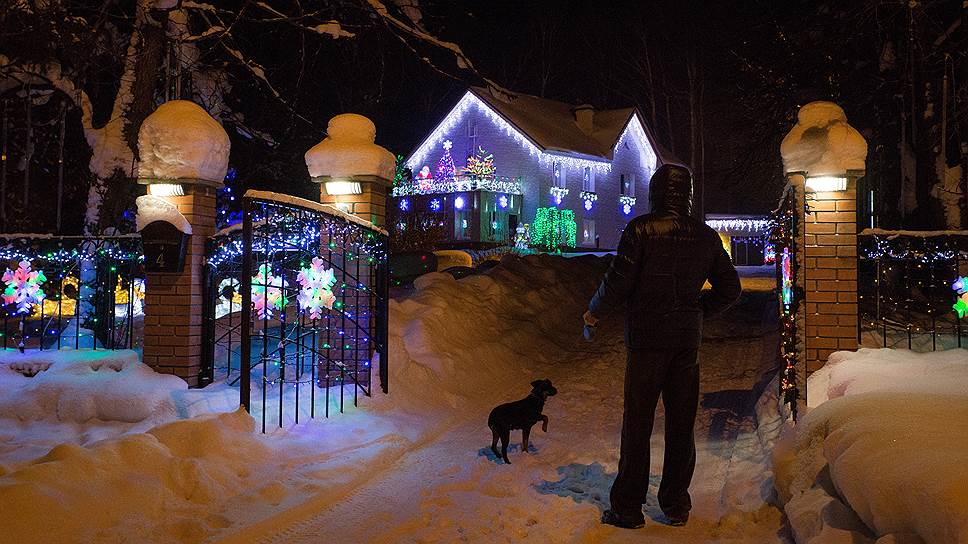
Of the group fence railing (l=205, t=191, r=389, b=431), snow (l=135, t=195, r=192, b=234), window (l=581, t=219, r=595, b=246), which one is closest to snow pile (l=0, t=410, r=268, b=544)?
fence railing (l=205, t=191, r=389, b=431)

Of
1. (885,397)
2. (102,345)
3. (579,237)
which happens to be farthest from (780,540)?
(579,237)

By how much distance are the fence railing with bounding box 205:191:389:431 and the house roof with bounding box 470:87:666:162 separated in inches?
949

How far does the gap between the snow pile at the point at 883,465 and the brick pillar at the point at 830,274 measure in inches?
61.4

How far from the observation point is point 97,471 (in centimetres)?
455

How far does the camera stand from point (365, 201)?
8.55 meters

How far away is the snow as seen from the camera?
24.6 ft

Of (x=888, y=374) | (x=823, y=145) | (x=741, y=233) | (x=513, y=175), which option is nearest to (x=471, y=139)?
(x=513, y=175)

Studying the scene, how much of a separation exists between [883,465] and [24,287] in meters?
9.52

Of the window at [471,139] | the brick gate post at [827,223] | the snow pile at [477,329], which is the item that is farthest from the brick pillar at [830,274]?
the window at [471,139]

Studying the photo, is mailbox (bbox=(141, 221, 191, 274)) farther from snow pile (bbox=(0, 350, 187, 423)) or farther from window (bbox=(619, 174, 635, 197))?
window (bbox=(619, 174, 635, 197))

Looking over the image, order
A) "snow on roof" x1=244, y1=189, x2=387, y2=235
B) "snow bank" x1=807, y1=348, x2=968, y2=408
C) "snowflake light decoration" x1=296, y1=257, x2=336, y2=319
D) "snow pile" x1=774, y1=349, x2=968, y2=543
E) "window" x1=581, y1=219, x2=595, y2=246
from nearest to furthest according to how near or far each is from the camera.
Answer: "snow pile" x1=774, y1=349, x2=968, y2=543 → "snow bank" x1=807, y1=348, x2=968, y2=408 → "snow on roof" x1=244, y1=189, x2=387, y2=235 → "snowflake light decoration" x1=296, y1=257, x2=336, y2=319 → "window" x1=581, y1=219, x2=595, y2=246

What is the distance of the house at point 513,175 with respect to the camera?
32750 millimetres

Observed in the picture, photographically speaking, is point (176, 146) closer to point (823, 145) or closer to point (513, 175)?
point (823, 145)

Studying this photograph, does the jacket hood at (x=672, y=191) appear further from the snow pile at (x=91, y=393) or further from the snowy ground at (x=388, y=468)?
the snow pile at (x=91, y=393)
